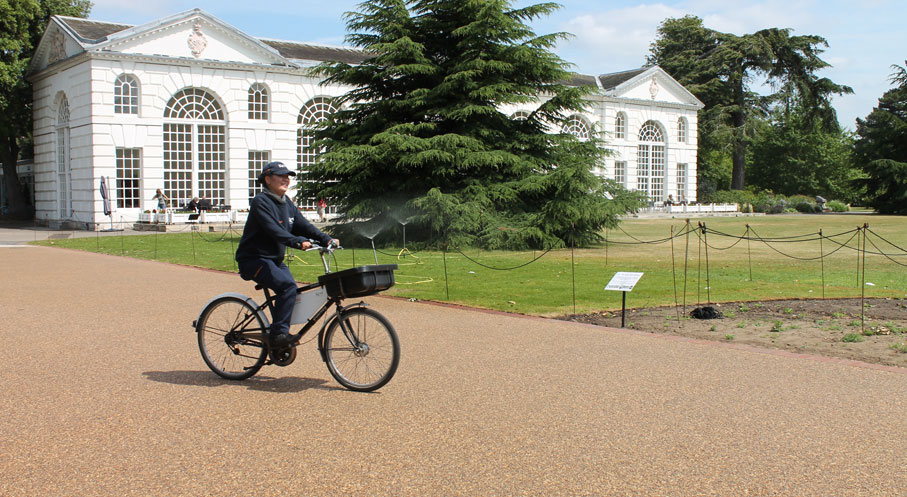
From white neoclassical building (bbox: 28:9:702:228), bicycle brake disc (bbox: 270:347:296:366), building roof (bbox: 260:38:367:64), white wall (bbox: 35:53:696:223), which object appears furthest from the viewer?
building roof (bbox: 260:38:367:64)

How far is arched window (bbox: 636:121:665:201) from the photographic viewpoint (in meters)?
61.7

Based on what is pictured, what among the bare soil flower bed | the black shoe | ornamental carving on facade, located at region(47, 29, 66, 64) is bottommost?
the bare soil flower bed

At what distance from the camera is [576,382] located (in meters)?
6.97

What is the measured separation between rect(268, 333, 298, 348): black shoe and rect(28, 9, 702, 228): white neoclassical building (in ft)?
107

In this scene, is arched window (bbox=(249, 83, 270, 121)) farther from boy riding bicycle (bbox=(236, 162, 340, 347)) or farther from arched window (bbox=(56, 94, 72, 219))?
→ boy riding bicycle (bbox=(236, 162, 340, 347))

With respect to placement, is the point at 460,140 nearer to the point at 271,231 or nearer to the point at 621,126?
the point at 271,231

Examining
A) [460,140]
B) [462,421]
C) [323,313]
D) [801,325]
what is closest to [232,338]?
[323,313]

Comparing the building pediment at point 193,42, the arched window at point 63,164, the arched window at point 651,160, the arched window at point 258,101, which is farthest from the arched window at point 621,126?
the arched window at point 63,164

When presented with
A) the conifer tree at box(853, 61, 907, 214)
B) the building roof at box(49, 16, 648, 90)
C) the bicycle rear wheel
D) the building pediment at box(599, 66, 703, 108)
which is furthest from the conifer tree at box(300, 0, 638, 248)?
the conifer tree at box(853, 61, 907, 214)

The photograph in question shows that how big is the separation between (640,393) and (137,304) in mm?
8035

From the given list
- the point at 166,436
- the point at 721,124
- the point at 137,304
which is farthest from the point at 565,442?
the point at 721,124

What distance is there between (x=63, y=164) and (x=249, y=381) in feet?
134

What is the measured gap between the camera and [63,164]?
42.8 meters

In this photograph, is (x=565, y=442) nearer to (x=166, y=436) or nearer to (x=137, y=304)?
(x=166, y=436)
